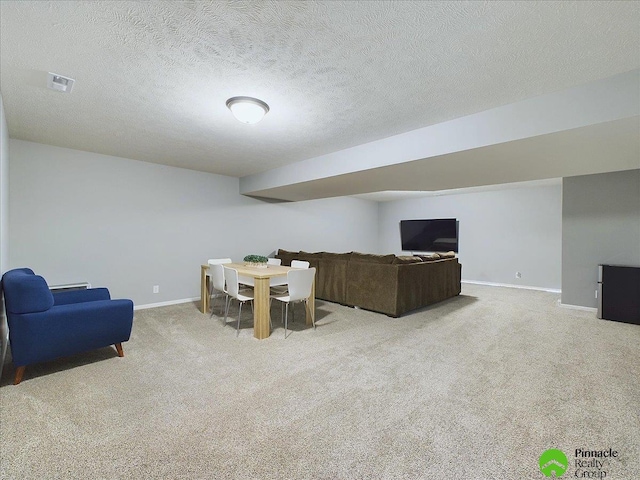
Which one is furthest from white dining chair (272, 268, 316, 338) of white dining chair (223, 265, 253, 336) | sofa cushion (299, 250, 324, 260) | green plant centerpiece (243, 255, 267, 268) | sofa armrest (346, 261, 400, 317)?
sofa cushion (299, 250, 324, 260)

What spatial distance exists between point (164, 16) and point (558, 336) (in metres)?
4.74

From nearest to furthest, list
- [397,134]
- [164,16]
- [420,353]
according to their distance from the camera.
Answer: [164,16], [420,353], [397,134]

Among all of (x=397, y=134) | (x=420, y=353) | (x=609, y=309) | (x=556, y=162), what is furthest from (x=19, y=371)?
(x=609, y=309)

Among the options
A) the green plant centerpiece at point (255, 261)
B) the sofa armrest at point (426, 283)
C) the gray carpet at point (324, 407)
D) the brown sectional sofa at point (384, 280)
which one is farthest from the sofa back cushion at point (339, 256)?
the gray carpet at point (324, 407)

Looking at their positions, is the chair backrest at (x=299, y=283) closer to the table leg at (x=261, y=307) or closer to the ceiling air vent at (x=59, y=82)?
the table leg at (x=261, y=307)

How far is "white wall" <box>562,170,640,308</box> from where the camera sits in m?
4.25

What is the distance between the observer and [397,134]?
10.7 ft

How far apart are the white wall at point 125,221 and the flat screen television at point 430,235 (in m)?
4.44

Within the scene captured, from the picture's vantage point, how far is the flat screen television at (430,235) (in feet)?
26.0

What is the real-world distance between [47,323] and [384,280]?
148 inches

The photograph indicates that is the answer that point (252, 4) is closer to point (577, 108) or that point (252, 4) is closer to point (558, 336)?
point (577, 108)

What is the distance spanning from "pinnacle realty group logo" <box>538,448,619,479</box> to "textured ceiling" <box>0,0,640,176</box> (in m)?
2.32

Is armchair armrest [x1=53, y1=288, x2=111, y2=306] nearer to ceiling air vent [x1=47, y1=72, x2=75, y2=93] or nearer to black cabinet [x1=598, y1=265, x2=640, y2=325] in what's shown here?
ceiling air vent [x1=47, y1=72, x2=75, y2=93]

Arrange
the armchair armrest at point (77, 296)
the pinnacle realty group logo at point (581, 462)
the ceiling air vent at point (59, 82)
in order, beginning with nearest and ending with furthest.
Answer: the pinnacle realty group logo at point (581, 462) → the ceiling air vent at point (59, 82) → the armchair armrest at point (77, 296)
